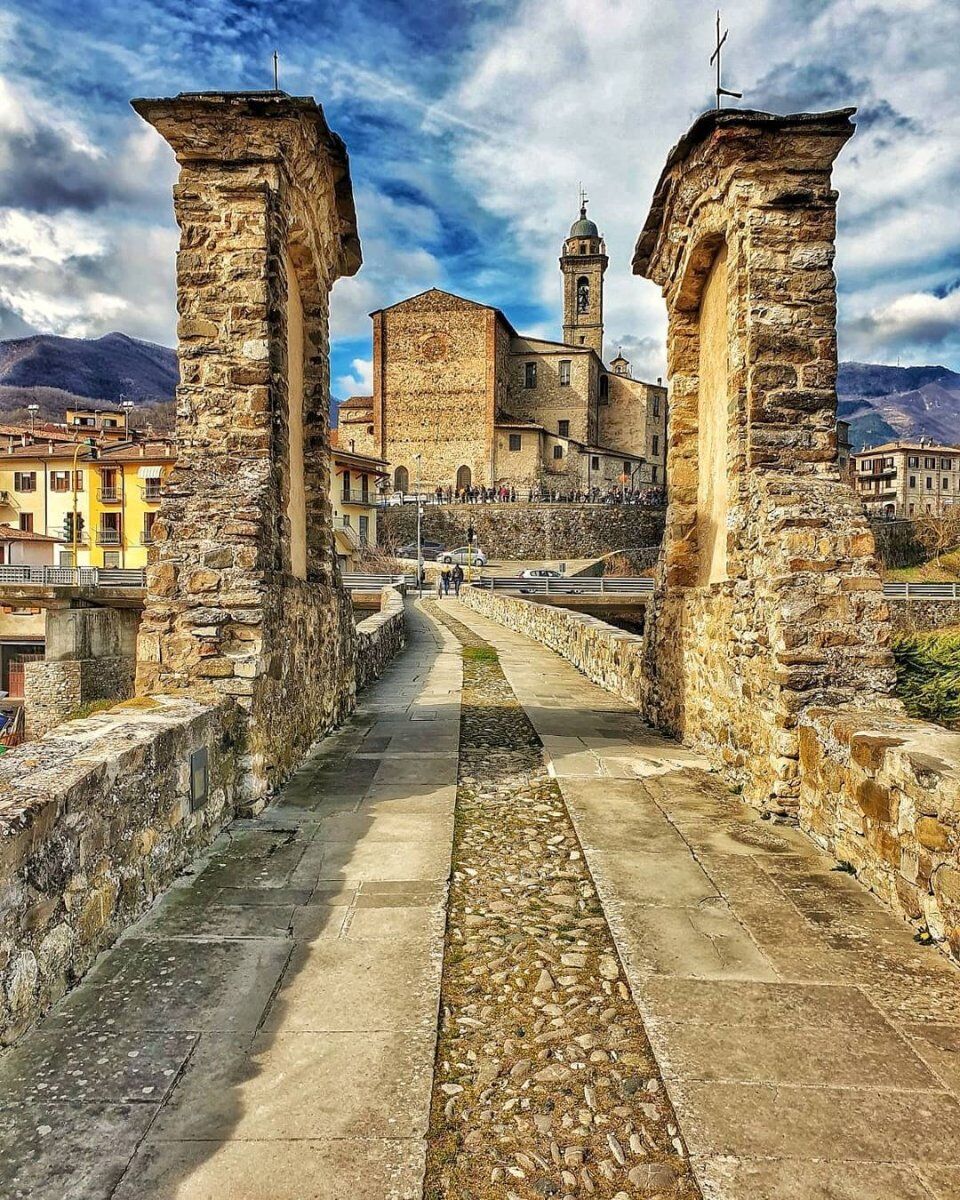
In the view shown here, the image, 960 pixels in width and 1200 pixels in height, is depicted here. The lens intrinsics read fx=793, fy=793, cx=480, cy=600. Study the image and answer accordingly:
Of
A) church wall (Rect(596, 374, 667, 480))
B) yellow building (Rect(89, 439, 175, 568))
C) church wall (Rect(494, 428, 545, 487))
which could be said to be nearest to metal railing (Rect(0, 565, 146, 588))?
yellow building (Rect(89, 439, 175, 568))

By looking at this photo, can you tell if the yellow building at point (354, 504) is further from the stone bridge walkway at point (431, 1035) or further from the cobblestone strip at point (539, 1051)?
the cobblestone strip at point (539, 1051)

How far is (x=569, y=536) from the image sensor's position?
162ft

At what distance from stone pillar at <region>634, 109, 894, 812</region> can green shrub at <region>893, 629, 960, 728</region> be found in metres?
0.69

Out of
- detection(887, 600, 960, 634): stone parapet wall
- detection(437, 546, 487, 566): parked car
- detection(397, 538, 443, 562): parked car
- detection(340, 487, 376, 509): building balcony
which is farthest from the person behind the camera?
detection(397, 538, 443, 562): parked car

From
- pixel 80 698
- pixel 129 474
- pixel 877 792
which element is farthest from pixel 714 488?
pixel 129 474

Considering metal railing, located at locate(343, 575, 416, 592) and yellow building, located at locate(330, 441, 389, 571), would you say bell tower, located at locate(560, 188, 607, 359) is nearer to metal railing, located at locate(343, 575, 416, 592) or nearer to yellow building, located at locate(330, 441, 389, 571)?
yellow building, located at locate(330, 441, 389, 571)

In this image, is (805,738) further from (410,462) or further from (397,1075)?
(410,462)

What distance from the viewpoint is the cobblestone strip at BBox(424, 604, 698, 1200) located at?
1946 mm

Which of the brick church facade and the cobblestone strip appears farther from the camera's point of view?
the brick church facade

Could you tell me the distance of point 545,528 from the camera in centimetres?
4919

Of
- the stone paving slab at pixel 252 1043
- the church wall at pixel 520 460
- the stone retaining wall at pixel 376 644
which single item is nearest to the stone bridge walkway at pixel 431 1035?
the stone paving slab at pixel 252 1043

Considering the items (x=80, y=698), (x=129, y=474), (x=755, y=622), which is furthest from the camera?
(x=129, y=474)

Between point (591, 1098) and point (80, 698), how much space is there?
2970cm

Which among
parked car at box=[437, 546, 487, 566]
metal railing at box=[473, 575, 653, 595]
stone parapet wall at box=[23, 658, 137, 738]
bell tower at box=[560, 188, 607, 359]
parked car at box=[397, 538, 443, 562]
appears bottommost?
stone parapet wall at box=[23, 658, 137, 738]
